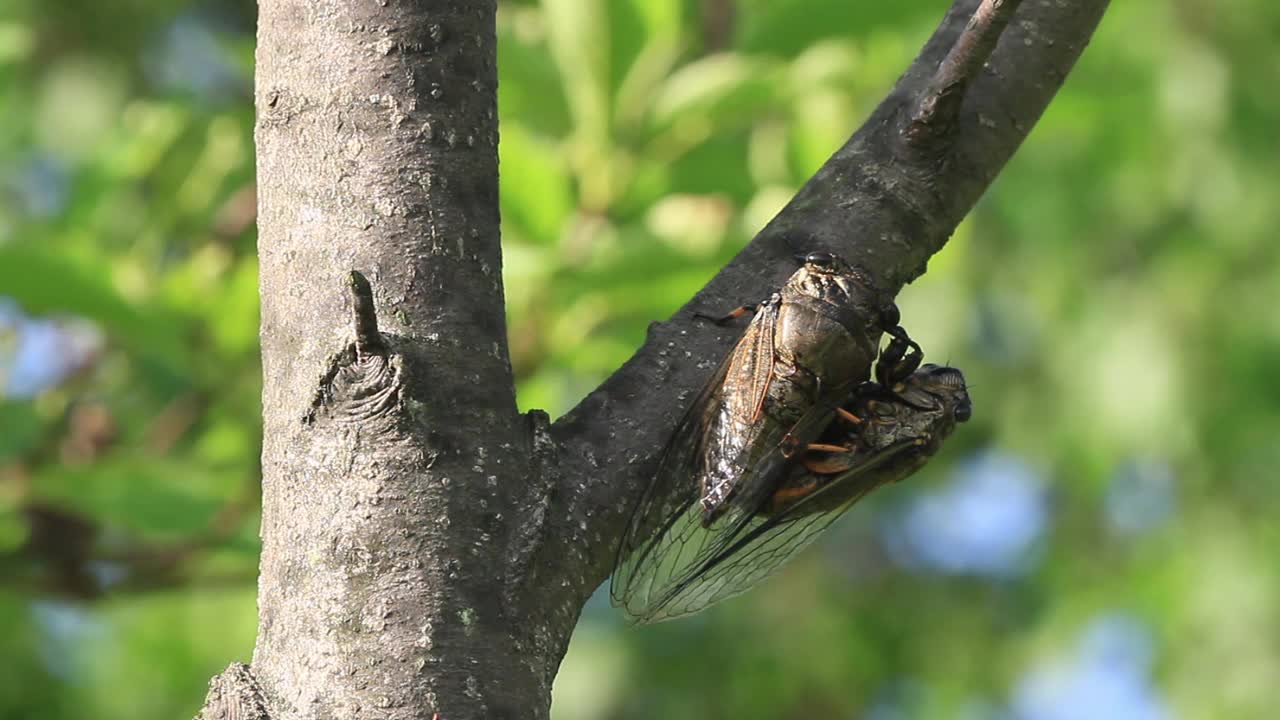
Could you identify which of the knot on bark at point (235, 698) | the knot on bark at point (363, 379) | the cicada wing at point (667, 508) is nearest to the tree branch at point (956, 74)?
the cicada wing at point (667, 508)

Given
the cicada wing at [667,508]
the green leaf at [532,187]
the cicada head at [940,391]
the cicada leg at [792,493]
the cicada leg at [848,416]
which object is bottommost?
the cicada wing at [667,508]

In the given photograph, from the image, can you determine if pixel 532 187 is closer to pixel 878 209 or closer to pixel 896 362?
pixel 896 362

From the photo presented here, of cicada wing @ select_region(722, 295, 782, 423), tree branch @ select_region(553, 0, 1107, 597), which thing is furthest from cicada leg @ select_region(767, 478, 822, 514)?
tree branch @ select_region(553, 0, 1107, 597)

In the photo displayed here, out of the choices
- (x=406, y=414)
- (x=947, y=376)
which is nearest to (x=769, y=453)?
(x=947, y=376)

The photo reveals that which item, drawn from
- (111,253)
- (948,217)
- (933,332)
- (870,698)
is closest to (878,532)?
(870,698)

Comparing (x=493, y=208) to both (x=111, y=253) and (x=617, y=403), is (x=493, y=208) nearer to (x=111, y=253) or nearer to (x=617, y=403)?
(x=617, y=403)

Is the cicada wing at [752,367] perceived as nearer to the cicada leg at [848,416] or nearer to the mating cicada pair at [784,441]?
the mating cicada pair at [784,441]

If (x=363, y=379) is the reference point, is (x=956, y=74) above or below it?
above
